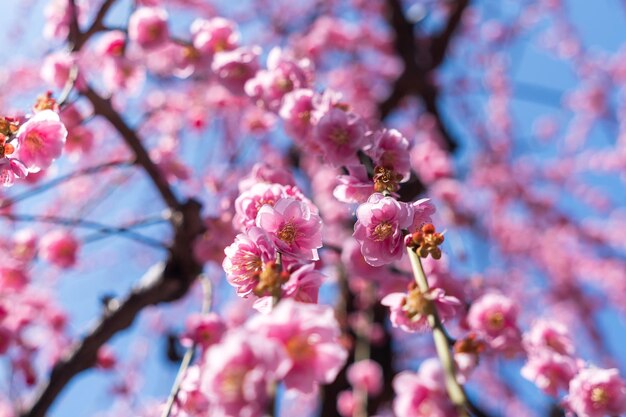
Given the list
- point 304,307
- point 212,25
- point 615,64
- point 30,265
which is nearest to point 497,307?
point 304,307

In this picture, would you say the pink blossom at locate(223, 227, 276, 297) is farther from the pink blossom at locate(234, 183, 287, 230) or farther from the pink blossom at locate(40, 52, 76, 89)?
the pink blossom at locate(40, 52, 76, 89)

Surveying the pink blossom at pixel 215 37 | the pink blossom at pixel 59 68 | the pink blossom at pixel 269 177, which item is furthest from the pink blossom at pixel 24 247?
the pink blossom at pixel 269 177

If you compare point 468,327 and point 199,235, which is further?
point 199,235

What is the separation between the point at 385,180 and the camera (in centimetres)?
144

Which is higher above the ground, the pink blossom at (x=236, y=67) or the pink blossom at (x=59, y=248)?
the pink blossom at (x=236, y=67)

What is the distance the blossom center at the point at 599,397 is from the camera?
1597 millimetres

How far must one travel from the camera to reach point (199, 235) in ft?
9.42

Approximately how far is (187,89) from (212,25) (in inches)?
129

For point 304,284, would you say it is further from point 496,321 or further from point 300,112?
point 496,321

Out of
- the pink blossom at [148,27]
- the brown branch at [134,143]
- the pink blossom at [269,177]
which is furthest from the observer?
the pink blossom at [148,27]

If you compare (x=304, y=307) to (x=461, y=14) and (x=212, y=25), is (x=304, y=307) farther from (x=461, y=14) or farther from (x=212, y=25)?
(x=461, y=14)

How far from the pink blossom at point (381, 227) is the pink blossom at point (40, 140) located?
3.10ft

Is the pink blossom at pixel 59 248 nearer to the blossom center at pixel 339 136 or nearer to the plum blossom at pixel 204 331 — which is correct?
the plum blossom at pixel 204 331

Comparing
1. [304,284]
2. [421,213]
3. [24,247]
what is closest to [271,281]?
[304,284]
